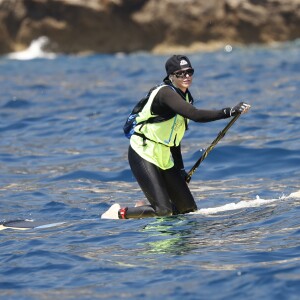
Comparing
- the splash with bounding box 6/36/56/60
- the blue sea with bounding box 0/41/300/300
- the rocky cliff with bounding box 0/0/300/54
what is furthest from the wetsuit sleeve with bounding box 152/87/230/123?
the rocky cliff with bounding box 0/0/300/54

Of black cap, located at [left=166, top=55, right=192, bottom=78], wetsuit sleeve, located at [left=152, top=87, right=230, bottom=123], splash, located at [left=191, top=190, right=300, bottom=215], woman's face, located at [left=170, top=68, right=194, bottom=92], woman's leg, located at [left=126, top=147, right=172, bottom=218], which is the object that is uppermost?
black cap, located at [left=166, top=55, right=192, bottom=78]

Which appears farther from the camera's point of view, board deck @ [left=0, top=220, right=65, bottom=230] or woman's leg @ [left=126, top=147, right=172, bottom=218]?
board deck @ [left=0, top=220, right=65, bottom=230]

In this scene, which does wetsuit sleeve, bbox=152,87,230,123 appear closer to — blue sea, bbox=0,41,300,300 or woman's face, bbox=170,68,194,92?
woman's face, bbox=170,68,194,92

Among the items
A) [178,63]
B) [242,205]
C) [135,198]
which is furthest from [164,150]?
[135,198]

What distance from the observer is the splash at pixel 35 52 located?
101ft

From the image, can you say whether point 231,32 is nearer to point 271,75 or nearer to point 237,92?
point 271,75

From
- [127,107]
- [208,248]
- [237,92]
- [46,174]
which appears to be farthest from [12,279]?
[237,92]

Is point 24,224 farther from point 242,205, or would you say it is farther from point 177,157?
point 242,205

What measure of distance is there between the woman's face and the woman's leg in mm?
784

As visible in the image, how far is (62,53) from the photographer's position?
105 ft

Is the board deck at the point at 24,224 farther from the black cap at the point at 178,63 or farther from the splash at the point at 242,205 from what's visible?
the black cap at the point at 178,63

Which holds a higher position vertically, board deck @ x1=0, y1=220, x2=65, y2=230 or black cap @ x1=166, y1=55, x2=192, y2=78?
black cap @ x1=166, y1=55, x2=192, y2=78

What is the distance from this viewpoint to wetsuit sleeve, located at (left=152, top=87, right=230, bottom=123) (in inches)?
295

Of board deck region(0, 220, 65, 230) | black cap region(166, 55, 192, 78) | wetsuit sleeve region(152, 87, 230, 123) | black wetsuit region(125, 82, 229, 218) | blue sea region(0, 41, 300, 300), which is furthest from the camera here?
board deck region(0, 220, 65, 230)
